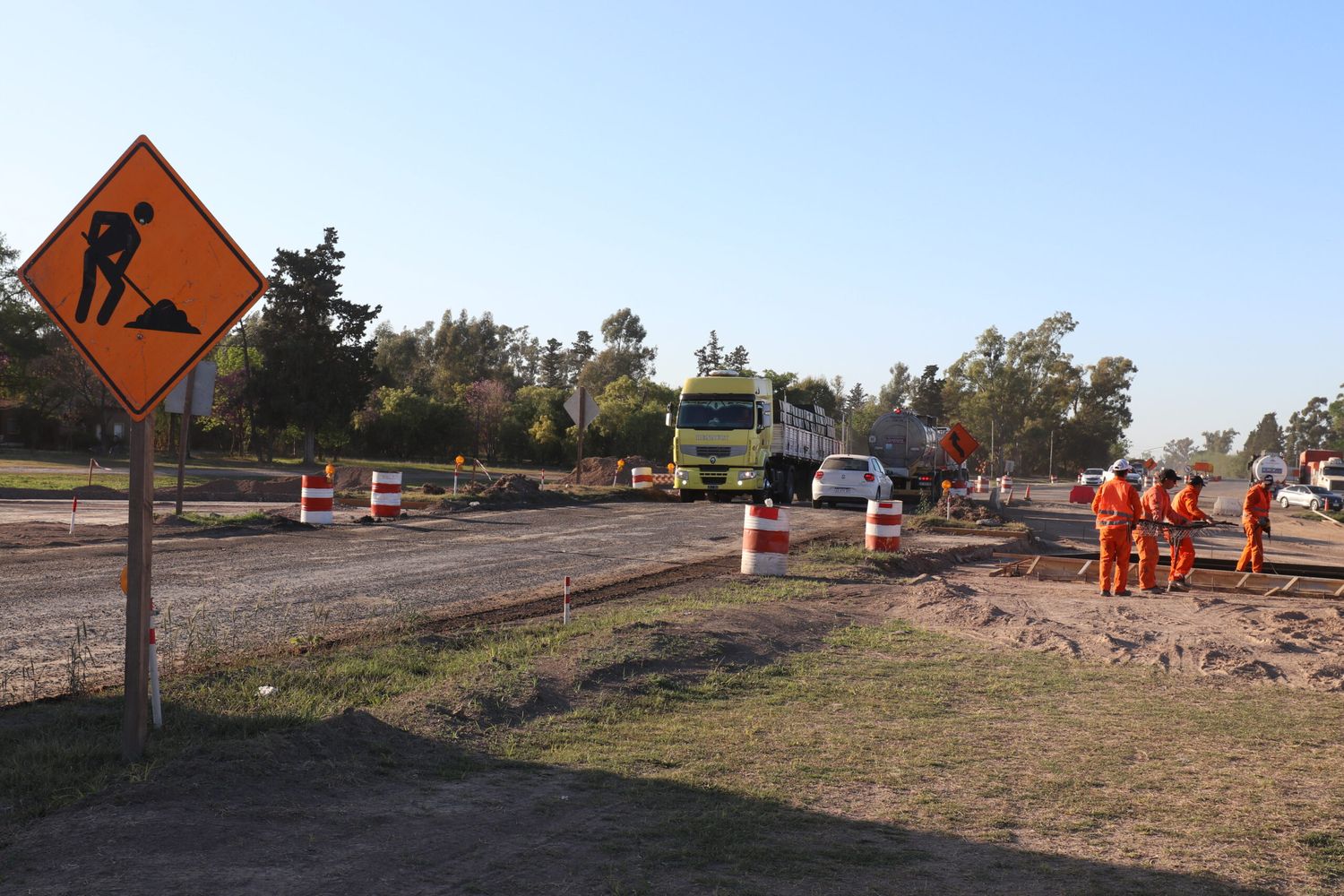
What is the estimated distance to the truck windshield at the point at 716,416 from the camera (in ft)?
110

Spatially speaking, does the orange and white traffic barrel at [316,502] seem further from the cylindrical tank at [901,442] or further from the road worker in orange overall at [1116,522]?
the cylindrical tank at [901,442]

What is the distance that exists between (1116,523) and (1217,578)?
3.57 meters

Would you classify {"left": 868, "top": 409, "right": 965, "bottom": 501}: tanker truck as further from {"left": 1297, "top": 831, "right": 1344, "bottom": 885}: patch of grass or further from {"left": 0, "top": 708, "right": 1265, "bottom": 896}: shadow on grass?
{"left": 0, "top": 708, "right": 1265, "bottom": 896}: shadow on grass

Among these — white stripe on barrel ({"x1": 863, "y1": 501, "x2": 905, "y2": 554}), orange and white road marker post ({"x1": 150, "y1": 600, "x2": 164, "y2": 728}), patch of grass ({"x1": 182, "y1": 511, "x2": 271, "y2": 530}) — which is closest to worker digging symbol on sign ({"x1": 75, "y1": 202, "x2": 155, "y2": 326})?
orange and white road marker post ({"x1": 150, "y1": 600, "x2": 164, "y2": 728})

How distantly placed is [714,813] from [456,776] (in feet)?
4.67

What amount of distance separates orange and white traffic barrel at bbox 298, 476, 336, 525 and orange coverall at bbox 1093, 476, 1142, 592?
1368 cm

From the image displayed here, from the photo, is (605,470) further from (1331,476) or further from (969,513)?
(1331,476)

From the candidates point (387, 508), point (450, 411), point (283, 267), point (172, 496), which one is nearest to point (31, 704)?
point (387, 508)

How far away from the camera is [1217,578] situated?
58.8 ft

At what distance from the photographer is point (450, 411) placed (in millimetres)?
77812

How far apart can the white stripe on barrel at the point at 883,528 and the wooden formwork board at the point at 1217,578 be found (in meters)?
1.87

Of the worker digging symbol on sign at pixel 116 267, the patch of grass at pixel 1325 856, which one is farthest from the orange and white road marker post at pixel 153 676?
the patch of grass at pixel 1325 856

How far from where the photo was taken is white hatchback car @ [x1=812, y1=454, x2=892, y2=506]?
33.3m

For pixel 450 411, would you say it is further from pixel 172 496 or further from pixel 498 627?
pixel 498 627
